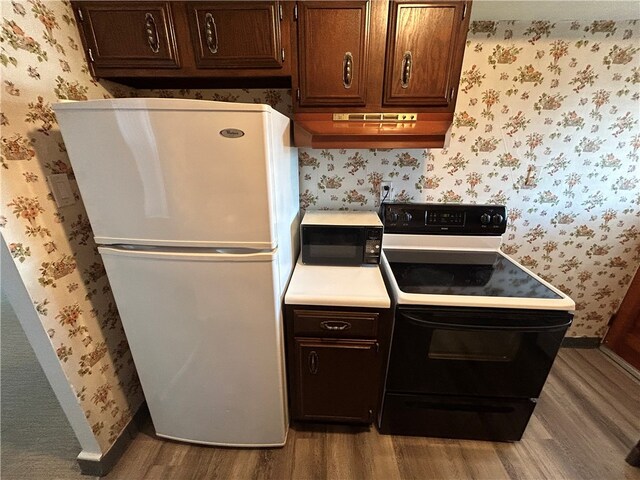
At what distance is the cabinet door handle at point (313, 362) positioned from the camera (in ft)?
4.17

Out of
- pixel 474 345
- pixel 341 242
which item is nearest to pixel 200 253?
pixel 341 242

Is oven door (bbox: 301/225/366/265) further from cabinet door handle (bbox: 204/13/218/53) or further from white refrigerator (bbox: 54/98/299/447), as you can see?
cabinet door handle (bbox: 204/13/218/53)

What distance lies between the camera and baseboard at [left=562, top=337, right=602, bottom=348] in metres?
2.03

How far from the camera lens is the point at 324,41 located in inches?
45.8

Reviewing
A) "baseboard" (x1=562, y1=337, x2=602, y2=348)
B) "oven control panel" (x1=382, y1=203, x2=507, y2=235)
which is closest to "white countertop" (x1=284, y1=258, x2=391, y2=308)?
"oven control panel" (x1=382, y1=203, x2=507, y2=235)

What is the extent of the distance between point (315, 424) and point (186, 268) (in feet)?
3.92

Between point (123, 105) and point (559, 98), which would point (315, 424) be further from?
point (559, 98)

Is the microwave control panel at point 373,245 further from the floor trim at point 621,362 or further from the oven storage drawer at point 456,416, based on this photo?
the floor trim at point 621,362

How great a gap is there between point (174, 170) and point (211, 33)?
2.30 ft

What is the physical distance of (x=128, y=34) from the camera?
1138 mm

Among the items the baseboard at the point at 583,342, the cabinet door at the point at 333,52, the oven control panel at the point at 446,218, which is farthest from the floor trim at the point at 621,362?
the cabinet door at the point at 333,52

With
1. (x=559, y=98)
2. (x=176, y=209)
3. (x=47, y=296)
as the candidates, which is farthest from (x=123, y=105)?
(x=559, y=98)

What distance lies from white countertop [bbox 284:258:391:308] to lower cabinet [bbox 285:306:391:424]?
0.15 ft

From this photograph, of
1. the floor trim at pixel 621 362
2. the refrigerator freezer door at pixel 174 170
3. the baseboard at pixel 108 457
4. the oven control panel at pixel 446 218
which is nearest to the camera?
the refrigerator freezer door at pixel 174 170
